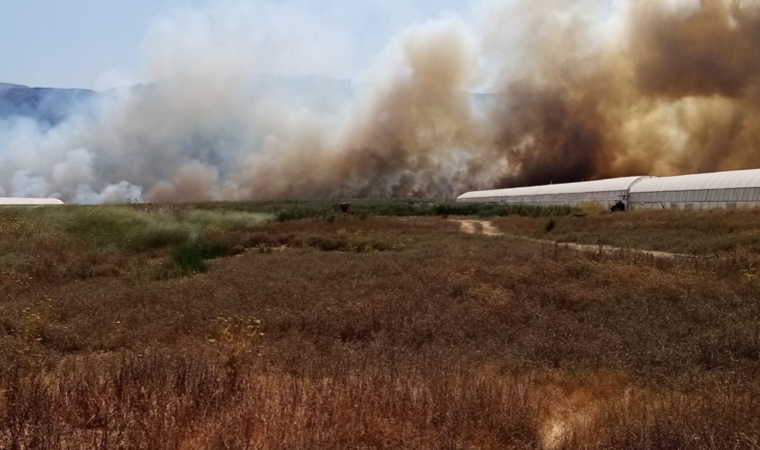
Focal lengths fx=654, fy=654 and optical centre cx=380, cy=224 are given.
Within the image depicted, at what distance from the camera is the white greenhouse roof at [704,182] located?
4014 cm

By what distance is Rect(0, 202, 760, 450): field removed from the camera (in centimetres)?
562

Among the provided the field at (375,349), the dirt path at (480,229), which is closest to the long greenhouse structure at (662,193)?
the dirt path at (480,229)

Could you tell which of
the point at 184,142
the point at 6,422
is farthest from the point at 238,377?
the point at 184,142

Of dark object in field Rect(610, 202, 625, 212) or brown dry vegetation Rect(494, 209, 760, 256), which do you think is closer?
brown dry vegetation Rect(494, 209, 760, 256)

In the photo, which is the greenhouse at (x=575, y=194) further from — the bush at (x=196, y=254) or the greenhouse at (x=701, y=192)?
the bush at (x=196, y=254)

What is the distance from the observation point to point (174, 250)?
75.2 ft

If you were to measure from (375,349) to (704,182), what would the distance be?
4111cm

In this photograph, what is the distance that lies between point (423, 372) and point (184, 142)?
10734 centimetres

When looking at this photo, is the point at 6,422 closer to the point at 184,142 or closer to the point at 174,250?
the point at 174,250

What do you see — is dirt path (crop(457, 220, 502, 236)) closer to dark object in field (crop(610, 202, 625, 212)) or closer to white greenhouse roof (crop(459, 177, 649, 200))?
dark object in field (crop(610, 202, 625, 212))

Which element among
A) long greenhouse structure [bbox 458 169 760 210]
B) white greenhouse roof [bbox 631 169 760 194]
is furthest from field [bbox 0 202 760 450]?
white greenhouse roof [bbox 631 169 760 194]

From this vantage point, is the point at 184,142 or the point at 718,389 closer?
the point at 718,389

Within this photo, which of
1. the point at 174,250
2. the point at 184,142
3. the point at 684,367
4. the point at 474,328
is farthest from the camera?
the point at 184,142

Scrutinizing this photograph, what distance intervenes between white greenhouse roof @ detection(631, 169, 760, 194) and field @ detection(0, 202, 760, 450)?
2101cm
